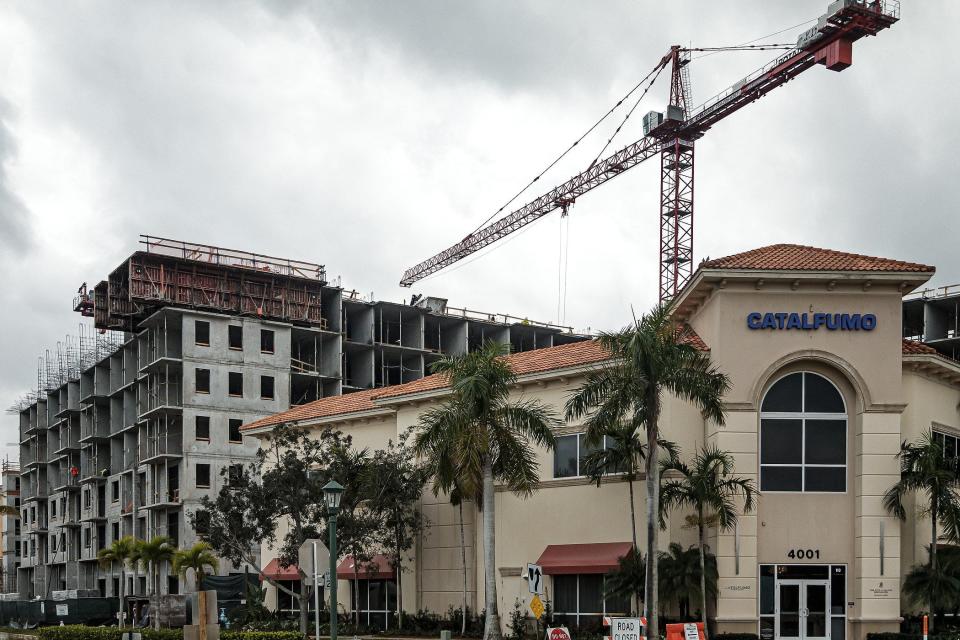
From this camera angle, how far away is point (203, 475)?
7625 cm

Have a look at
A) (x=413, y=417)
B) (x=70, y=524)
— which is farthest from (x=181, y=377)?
(x=413, y=417)

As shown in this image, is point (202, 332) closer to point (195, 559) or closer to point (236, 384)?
point (236, 384)

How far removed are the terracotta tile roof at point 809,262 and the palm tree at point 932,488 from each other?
5.83m

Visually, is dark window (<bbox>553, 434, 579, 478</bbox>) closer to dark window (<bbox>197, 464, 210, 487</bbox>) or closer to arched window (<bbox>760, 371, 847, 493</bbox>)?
arched window (<bbox>760, 371, 847, 493</bbox>)

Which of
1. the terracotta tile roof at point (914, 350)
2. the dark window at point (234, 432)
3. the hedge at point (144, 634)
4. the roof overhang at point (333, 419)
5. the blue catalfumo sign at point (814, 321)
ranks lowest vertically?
the hedge at point (144, 634)

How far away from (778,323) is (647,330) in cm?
692

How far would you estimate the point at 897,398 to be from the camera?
36.2 m

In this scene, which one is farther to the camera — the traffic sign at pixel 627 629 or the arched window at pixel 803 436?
the arched window at pixel 803 436

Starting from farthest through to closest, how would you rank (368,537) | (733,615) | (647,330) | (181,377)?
1. (181,377)
2. (368,537)
3. (733,615)
4. (647,330)

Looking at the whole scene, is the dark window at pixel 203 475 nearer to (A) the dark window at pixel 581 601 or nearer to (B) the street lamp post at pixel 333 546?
(A) the dark window at pixel 581 601

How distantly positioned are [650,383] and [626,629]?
692 cm

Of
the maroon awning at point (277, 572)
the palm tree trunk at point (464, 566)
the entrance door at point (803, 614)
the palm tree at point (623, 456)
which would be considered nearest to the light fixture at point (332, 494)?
the palm tree at point (623, 456)

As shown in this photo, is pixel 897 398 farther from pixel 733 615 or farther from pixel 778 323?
pixel 733 615

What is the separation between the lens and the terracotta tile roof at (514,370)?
4059 cm
